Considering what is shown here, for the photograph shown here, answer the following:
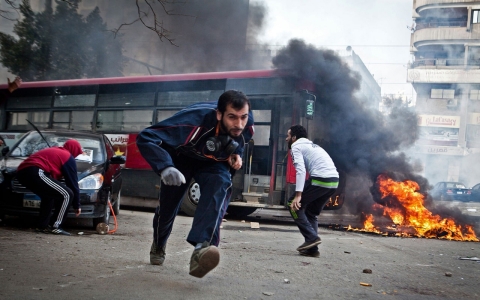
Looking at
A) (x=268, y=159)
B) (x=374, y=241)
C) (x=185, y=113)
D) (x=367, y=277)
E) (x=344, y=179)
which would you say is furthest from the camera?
(x=344, y=179)

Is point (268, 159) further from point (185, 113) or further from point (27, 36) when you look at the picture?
point (27, 36)

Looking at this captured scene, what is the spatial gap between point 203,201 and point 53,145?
563 centimetres

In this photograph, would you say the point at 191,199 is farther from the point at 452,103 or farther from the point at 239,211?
the point at 452,103

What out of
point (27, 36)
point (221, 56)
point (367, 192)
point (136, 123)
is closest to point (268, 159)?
point (367, 192)

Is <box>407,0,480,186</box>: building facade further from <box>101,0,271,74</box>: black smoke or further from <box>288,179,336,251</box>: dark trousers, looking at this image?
<box>288,179,336,251</box>: dark trousers

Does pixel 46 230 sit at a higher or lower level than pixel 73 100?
lower

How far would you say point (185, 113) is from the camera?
4.54 metres

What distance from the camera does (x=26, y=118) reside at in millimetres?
15664

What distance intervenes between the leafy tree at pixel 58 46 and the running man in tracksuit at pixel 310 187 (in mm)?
19818

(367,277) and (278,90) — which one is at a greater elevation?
(278,90)

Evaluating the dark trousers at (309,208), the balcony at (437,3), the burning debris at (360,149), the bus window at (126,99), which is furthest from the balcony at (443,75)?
the dark trousers at (309,208)

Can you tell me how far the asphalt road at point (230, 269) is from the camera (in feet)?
13.8

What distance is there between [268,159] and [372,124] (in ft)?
9.21

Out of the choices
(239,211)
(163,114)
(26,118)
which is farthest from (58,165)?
(26,118)
